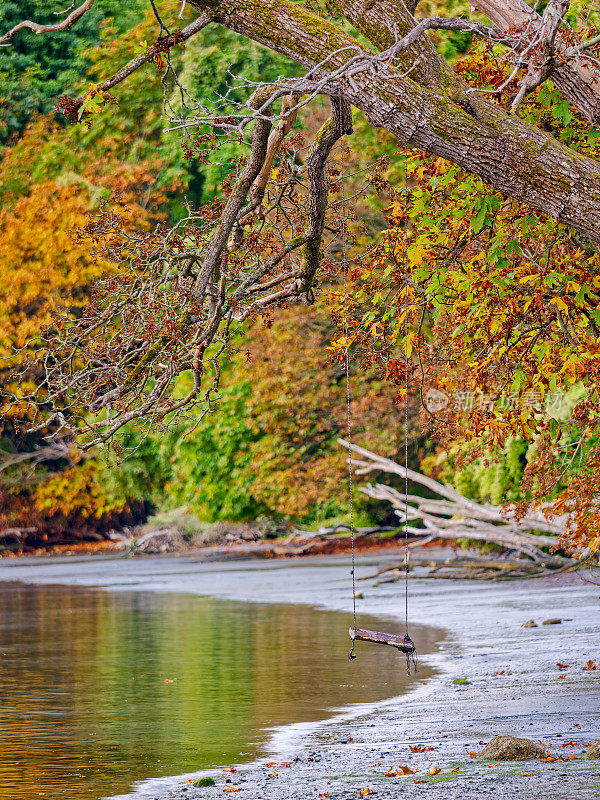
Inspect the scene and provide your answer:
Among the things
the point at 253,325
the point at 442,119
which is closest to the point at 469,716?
the point at 442,119

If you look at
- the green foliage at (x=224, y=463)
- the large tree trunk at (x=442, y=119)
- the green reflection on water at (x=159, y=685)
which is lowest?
the green reflection on water at (x=159, y=685)

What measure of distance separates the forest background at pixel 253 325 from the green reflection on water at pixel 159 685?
231cm

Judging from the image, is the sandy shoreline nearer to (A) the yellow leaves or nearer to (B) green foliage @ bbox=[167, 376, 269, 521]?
(A) the yellow leaves

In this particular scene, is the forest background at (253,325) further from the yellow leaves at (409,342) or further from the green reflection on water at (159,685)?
the green reflection on water at (159,685)

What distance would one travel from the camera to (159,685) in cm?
1299

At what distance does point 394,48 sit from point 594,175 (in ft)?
4.94

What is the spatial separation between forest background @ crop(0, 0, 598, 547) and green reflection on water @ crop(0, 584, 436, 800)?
2311 millimetres

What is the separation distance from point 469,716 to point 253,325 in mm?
10053

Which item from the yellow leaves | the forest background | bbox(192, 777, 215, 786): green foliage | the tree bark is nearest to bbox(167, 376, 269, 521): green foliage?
the forest background

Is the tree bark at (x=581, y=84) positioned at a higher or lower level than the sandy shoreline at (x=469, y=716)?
higher

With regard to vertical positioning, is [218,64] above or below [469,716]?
above

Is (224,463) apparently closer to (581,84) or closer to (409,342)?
(409,342)

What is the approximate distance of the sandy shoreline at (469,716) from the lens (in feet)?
25.9

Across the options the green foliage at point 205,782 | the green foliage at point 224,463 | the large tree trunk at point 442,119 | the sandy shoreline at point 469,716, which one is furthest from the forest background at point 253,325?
the green foliage at point 205,782
